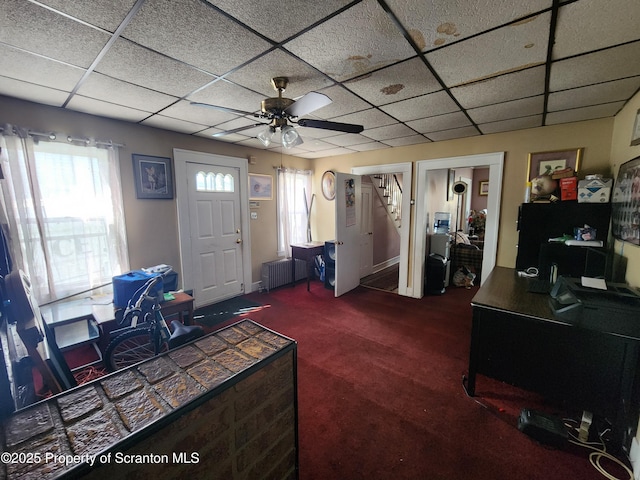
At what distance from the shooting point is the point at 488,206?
3.44 m

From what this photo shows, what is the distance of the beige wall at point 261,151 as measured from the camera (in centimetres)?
235

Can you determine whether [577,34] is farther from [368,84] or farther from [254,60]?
[254,60]

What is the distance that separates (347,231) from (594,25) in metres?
3.18

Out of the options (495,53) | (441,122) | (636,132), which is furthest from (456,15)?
(636,132)

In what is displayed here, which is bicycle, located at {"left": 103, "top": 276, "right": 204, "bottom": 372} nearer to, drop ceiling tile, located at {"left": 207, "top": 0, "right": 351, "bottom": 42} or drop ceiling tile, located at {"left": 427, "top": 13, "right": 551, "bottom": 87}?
drop ceiling tile, located at {"left": 207, "top": 0, "right": 351, "bottom": 42}

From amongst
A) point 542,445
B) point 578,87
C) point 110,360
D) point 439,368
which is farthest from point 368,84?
point 110,360

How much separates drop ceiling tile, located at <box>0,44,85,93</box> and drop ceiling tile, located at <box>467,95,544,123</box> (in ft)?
10.6

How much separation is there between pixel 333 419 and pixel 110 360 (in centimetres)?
172

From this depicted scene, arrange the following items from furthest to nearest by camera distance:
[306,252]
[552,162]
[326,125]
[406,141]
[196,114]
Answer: [306,252]
[406,141]
[552,162]
[196,114]
[326,125]

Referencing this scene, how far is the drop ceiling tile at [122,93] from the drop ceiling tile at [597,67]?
9.41 ft

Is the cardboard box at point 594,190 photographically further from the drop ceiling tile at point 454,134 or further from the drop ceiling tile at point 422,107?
the drop ceiling tile at point 422,107

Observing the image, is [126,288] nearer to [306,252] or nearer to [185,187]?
[185,187]

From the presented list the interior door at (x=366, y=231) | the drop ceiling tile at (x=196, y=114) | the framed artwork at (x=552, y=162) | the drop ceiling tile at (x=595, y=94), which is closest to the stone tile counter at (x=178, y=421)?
the drop ceiling tile at (x=196, y=114)

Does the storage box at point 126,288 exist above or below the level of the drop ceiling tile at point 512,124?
below
